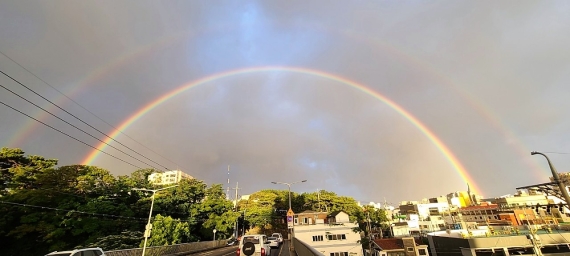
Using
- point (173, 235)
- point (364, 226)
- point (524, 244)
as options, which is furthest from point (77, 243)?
point (364, 226)

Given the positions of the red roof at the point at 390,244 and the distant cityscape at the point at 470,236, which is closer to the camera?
the distant cityscape at the point at 470,236

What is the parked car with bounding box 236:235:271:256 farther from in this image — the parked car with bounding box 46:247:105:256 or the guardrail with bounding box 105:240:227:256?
the guardrail with bounding box 105:240:227:256

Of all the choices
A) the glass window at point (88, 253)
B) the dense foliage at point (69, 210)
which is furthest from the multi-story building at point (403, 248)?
the glass window at point (88, 253)

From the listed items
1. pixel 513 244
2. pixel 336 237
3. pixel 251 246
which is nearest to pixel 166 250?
pixel 251 246

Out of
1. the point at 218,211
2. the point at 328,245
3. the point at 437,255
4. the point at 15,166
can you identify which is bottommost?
the point at 437,255

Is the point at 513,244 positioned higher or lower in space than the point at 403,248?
higher

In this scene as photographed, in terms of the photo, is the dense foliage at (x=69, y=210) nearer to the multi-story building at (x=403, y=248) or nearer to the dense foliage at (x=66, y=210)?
the dense foliage at (x=66, y=210)

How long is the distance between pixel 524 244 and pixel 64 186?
7656cm

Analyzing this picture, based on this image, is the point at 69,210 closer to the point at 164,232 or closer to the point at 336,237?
the point at 164,232

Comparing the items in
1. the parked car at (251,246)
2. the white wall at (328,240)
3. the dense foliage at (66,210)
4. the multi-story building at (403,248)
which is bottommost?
the multi-story building at (403,248)

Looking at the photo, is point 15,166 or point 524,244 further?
point 524,244

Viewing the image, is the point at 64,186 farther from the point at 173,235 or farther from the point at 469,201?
the point at 469,201

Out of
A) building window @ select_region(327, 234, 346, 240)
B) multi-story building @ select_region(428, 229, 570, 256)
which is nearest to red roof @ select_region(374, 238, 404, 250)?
building window @ select_region(327, 234, 346, 240)

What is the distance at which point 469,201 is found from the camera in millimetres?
148000
